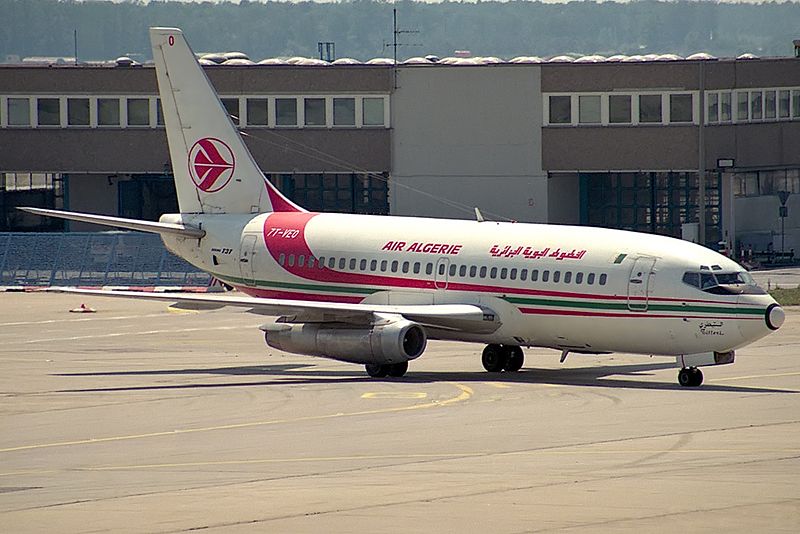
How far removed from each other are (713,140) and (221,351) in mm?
41151

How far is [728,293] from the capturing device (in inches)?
1444

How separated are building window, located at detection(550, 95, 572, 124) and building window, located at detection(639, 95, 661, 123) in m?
3.48

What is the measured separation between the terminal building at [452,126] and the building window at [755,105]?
95 millimetres

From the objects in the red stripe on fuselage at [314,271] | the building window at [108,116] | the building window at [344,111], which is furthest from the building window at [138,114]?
the red stripe on fuselage at [314,271]

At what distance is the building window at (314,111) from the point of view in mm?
84312

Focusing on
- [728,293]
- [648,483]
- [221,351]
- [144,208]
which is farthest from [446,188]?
[648,483]

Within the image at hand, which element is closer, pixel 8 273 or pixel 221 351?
pixel 221 351

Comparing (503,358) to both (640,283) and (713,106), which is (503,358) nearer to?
(640,283)

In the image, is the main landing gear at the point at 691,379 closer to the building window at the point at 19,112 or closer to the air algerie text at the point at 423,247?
the air algerie text at the point at 423,247

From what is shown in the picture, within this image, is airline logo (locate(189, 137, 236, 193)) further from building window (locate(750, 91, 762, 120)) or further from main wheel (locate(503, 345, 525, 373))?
building window (locate(750, 91, 762, 120))

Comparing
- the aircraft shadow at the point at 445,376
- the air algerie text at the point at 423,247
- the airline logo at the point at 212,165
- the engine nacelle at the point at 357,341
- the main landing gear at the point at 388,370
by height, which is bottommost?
the aircraft shadow at the point at 445,376

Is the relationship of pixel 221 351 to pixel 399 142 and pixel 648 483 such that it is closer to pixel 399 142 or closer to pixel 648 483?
pixel 648 483

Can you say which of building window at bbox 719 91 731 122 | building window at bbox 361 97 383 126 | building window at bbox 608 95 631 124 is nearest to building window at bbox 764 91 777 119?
building window at bbox 719 91 731 122

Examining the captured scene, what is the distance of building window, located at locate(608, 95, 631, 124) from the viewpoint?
3258 inches
